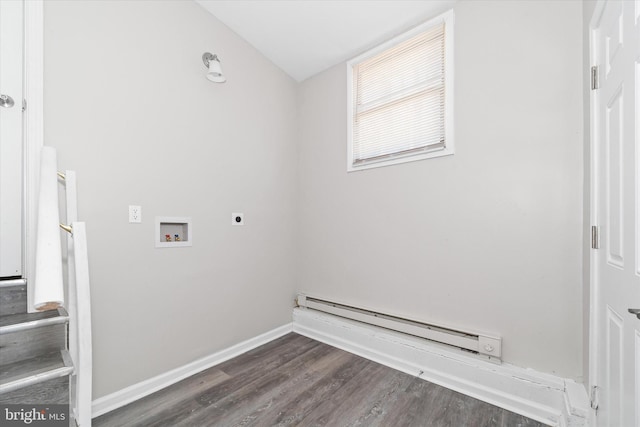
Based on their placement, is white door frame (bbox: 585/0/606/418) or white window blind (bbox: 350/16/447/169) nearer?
white door frame (bbox: 585/0/606/418)

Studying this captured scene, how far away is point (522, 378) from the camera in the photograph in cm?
168

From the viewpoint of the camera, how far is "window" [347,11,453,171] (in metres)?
2.08

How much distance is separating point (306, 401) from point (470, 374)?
110cm

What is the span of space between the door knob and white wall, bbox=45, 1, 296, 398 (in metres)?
0.15

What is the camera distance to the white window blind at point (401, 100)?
6.97 feet

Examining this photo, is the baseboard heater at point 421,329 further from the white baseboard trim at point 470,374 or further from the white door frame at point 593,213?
the white door frame at point 593,213

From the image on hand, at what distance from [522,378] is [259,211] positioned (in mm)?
2294

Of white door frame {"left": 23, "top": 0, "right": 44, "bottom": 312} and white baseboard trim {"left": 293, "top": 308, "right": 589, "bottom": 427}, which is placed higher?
white door frame {"left": 23, "top": 0, "right": 44, "bottom": 312}

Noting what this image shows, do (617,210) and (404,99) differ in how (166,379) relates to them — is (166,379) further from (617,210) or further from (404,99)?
(404,99)

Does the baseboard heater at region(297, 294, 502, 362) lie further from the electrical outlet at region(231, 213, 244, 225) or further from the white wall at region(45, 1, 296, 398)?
the electrical outlet at region(231, 213, 244, 225)

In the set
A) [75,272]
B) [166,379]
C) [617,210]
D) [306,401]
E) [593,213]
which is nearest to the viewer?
[617,210]

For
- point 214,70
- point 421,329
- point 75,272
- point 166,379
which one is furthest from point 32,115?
point 421,329

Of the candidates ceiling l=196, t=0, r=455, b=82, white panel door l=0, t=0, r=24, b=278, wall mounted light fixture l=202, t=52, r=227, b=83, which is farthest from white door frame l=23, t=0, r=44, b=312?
ceiling l=196, t=0, r=455, b=82

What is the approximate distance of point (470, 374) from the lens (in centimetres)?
184
